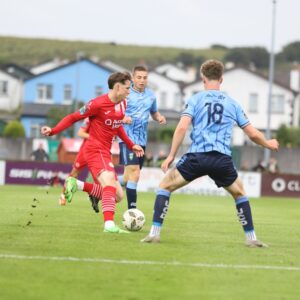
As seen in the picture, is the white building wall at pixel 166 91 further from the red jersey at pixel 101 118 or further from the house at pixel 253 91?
the red jersey at pixel 101 118

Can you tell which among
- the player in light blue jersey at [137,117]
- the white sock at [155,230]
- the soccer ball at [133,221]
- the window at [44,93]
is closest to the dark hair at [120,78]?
the soccer ball at [133,221]

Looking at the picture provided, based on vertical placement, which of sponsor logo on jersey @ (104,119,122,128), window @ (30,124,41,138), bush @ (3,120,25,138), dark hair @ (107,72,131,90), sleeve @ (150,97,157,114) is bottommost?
sponsor logo on jersey @ (104,119,122,128)

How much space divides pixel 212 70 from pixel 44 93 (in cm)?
9759

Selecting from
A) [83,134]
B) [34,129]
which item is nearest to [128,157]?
[83,134]

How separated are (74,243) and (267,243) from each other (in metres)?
2.61

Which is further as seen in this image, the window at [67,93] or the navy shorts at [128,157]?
the window at [67,93]

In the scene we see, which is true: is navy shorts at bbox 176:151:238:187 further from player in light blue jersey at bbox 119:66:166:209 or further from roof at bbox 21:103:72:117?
roof at bbox 21:103:72:117

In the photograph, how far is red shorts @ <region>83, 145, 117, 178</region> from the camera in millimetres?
14023

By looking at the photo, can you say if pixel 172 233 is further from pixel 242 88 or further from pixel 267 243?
pixel 242 88

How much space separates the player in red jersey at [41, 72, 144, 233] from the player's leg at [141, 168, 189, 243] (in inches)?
51.0

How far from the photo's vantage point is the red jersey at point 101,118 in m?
14.0

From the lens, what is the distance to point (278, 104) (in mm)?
102625

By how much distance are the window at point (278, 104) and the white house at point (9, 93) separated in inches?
1152

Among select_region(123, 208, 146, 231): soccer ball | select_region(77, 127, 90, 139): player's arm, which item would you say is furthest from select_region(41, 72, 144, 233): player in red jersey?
select_region(77, 127, 90, 139): player's arm
